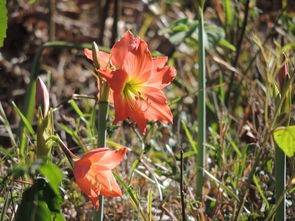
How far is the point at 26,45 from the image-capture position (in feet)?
15.0

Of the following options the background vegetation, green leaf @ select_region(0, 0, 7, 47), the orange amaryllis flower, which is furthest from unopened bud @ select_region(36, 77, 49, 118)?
green leaf @ select_region(0, 0, 7, 47)

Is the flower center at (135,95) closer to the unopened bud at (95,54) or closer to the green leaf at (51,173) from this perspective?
the unopened bud at (95,54)

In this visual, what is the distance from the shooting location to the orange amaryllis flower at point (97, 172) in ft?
5.08

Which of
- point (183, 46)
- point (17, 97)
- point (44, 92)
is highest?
point (44, 92)

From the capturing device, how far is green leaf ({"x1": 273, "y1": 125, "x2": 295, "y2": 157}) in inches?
62.9

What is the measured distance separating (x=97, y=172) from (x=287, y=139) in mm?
421

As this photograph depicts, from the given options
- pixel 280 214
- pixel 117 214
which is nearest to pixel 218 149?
pixel 117 214

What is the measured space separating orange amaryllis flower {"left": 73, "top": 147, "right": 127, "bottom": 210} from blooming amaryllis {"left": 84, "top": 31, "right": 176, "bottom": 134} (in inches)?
4.1

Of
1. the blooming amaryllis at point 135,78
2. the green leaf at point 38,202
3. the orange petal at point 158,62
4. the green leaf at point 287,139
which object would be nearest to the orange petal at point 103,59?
the blooming amaryllis at point 135,78

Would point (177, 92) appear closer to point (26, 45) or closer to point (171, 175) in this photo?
point (26, 45)

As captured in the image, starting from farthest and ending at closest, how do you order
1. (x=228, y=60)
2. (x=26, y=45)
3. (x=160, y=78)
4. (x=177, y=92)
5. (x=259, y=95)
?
(x=26, y=45), (x=177, y=92), (x=228, y=60), (x=259, y=95), (x=160, y=78)

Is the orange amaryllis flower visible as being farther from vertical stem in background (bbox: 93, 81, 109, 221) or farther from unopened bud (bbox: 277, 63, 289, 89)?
unopened bud (bbox: 277, 63, 289, 89)

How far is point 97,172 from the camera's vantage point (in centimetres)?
162

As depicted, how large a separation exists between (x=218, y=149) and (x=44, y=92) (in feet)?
2.56
